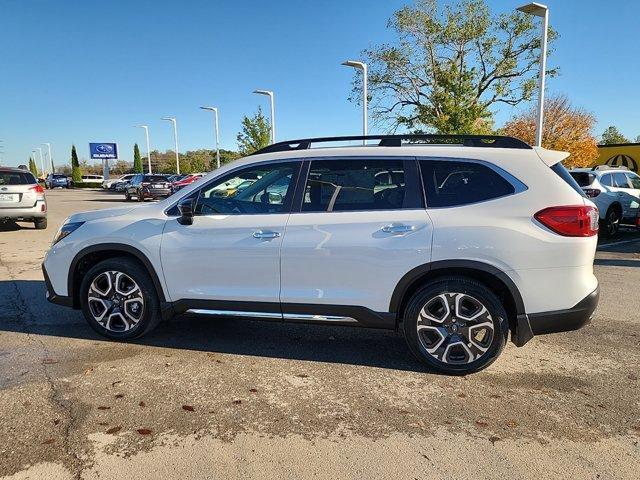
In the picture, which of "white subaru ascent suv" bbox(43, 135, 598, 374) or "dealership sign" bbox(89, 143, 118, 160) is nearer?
"white subaru ascent suv" bbox(43, 135, 598, 374)

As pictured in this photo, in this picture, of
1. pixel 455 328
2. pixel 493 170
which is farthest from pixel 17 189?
pixel 493 170

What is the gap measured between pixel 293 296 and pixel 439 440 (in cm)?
158

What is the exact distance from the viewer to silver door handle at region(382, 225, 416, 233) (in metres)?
3.64

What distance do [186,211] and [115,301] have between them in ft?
3.84

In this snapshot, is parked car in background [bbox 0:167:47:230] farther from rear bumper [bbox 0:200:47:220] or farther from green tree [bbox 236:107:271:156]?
green tree [bbox 236:107:271:156]

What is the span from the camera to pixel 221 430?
118 inches

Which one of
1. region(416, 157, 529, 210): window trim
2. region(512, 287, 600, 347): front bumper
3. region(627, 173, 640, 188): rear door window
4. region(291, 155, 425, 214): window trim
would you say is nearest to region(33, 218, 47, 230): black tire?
region(291, 155, 425, 214): window trim

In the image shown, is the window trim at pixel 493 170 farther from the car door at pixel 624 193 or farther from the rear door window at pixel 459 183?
the car door at pixel 624 193

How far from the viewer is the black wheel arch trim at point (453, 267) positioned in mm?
3547

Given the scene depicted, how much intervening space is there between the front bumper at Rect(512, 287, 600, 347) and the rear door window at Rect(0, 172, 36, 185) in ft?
42.5

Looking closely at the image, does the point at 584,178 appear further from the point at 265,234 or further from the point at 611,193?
the point at 265,234

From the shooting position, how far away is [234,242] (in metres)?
3.99

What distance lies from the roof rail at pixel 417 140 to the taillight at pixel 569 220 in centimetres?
59

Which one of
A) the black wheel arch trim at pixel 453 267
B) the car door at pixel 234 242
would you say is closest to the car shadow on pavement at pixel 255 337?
the car door at pixel 234 242
